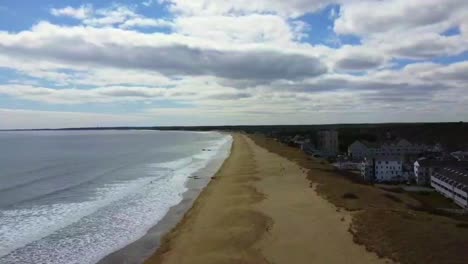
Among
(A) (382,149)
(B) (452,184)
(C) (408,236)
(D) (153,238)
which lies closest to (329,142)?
(A) (382,149)

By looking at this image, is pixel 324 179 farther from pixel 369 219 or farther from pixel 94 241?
pixel 94 241

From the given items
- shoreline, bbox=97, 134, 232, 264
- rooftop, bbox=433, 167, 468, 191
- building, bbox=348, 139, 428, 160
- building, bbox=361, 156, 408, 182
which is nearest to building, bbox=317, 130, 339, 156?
building, bbox=348, 139, 428, 160

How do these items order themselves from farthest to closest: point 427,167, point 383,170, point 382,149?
1. point 382,149
2. point 383,170
3. point 427,167

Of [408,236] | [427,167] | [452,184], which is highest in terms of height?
[408,236]

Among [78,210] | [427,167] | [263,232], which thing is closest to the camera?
[263,232]

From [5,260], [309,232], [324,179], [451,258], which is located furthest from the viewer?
[324,179]

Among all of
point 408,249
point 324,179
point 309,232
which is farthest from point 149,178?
point 408,249

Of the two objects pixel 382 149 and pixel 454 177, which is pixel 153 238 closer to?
pixel 454 177

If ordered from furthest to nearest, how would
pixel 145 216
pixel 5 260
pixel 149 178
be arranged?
pixel 149 178 < pixel 145 216 < pixel 5 260
